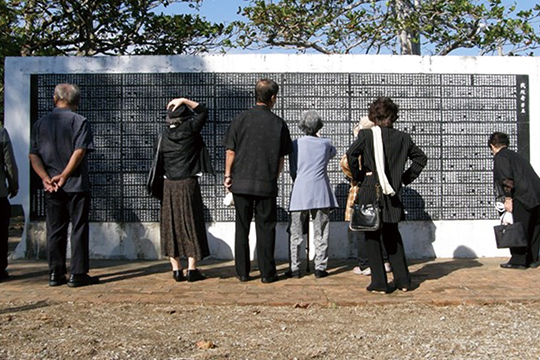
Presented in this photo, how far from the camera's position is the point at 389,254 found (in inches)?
243

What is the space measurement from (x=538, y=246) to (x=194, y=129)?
13.9ft

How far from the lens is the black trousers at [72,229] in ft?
20.6

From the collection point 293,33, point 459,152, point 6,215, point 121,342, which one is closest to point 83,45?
point 293,33

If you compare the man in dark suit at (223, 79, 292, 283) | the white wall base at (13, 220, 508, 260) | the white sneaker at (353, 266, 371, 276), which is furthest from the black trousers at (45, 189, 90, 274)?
the white sneaker at (353, 266, 371, 276)

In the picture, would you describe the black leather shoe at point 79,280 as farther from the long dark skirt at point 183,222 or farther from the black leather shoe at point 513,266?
the black leather shoe at point 513,266

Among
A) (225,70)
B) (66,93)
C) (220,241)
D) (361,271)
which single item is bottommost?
(361,271)

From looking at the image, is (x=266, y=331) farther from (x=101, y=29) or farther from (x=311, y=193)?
(x=101, y=29)

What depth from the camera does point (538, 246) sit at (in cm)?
763

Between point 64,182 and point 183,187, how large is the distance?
114cm

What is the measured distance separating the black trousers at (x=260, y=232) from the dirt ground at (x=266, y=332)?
114 cm

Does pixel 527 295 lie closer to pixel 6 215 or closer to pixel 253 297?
pixel 253 297

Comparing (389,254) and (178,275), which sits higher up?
(389,254)

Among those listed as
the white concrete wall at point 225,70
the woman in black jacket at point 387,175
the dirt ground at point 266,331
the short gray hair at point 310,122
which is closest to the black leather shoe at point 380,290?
the woman in black jacket at point 387,175

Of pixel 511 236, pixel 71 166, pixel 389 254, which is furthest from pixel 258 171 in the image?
pixel 511 236
